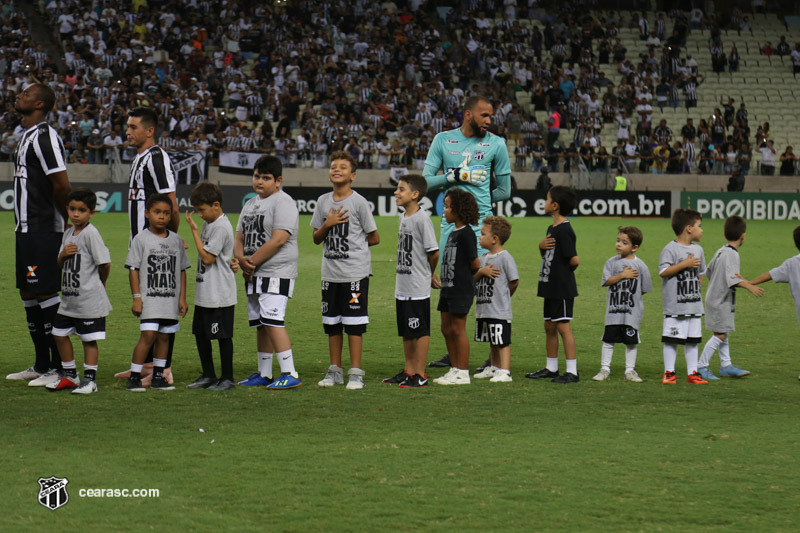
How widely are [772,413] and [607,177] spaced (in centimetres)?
2782

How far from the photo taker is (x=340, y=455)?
5883 mm

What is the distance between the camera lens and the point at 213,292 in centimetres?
786

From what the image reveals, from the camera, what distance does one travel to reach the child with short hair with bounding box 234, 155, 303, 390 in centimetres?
797

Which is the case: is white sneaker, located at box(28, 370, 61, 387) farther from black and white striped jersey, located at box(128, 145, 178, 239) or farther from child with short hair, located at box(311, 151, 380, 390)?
child with short hair, located at box(311, 151, 380, 390)

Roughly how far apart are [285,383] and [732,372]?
3915mm

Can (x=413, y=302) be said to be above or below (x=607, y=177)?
below

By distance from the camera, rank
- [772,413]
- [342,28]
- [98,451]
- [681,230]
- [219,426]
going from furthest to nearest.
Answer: [342,28], [681,230], [772,413], [219,426], [98,451]

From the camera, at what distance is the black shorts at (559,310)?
8438 mm

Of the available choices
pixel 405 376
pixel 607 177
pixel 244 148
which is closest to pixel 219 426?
pixel 405 376

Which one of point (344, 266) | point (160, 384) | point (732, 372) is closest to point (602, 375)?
point (732, 372)

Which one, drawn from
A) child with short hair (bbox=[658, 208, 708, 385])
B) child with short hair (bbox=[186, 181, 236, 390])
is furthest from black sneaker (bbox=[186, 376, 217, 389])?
child with short hair (bbox=[658, 208, 708, 385])

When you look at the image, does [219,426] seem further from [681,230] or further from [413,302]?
[681,230]

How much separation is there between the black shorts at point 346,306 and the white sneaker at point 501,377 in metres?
1.17

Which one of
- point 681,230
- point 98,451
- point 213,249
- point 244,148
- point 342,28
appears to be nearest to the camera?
point 98,451
